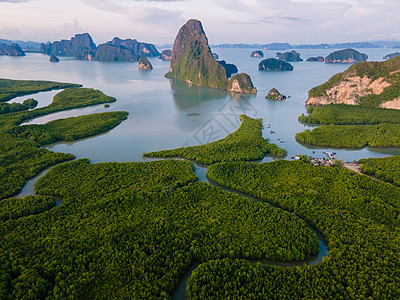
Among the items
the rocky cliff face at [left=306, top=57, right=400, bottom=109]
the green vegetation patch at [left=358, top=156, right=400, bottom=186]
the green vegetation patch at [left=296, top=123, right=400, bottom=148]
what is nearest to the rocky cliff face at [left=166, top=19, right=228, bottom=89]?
the rocky cliff face at [left=306, top=57, right=400, bottom=109]

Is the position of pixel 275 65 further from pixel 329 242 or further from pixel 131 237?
pixel 131 237

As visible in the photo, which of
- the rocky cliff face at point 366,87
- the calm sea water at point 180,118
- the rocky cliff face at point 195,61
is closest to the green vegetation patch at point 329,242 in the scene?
the calm sea water at point 180,118

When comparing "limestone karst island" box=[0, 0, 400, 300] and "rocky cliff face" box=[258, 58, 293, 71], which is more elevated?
"rocky cliff face" box=[258, 58, 293, 71]

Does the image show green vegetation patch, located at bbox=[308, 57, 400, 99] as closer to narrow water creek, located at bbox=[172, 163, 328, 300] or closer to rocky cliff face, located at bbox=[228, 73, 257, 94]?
rocky cliff face, located at bbox=[228, 73, 257, 94]

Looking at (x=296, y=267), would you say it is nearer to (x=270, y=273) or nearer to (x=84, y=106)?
(x=270, y=273)

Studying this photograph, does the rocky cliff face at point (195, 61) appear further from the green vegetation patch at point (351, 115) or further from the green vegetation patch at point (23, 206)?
the green vegetation patch at point (23, 206)

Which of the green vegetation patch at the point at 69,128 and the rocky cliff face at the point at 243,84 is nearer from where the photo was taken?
the green vegetation patch at the point at 69,128
